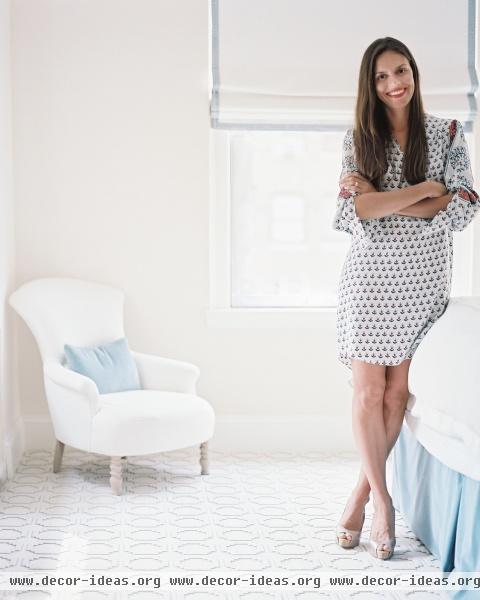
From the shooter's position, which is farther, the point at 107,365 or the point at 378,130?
the point at 107,365

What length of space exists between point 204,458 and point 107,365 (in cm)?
60

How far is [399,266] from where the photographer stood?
289cm

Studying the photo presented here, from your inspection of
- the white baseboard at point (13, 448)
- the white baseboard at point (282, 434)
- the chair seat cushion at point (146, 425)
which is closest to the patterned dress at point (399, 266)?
the chair seat cushion at point (146, 425)

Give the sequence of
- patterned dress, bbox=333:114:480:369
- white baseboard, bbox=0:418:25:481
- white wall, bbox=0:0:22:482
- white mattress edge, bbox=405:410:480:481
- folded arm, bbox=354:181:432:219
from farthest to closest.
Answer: white wall, bbox=0:0:22:482
white baseboard, bbox=0:418:25:481
patterned dress, bbox=333:114:480:369
folded arm, bbox=354:181:432:219
white mattress edge, bbox=405:410:480:481

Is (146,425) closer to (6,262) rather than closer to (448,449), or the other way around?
(6,262)

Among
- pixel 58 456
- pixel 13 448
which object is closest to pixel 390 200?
pixel 58 456

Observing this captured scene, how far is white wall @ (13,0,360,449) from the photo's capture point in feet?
13.8

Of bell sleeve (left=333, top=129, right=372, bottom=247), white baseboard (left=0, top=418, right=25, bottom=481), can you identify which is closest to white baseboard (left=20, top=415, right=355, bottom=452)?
white baseboard (left=0, top=418, right=25, bottom=481)

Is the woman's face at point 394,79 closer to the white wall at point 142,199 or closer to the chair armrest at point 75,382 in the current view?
the white wall at point 142,199

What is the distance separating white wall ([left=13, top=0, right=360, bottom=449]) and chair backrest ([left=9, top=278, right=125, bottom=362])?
6.2 inches

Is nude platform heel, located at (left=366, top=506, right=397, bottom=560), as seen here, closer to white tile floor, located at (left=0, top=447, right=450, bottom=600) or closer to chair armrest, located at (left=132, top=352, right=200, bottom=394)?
white tile floor, located at (left=0, top=447, right=450, bottom=600)

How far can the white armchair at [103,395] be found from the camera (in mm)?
3557

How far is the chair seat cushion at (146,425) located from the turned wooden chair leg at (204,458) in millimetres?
81

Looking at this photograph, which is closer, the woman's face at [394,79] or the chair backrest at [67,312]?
the woman's face at [394,79]
